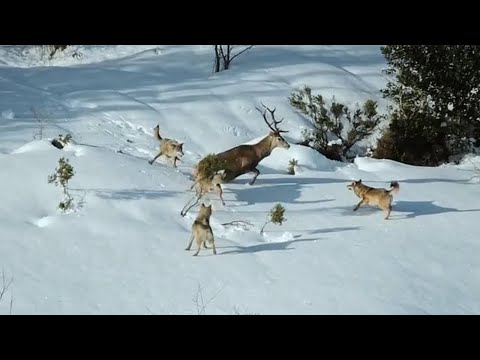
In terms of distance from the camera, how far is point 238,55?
16.0m

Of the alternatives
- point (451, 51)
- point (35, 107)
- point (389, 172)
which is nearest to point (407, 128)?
point (451, 51)

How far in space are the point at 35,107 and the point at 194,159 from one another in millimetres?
3149

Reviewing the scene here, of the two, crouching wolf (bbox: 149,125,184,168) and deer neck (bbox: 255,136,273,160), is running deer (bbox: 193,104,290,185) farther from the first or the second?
crouching wolf (bbox: 149,125,184,168)

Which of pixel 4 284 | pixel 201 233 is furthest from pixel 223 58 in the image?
pixel 4 284

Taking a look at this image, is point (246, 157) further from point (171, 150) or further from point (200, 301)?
point (200, 301)

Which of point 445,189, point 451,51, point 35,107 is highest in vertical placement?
point 451,51

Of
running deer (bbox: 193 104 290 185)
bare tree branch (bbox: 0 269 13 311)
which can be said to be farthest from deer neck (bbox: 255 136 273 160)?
bare tree branch (bbox: 0 269 13 311)

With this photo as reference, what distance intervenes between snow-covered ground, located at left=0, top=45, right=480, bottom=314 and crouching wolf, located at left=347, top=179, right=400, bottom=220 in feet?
0.53

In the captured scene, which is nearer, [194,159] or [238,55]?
[194,159]

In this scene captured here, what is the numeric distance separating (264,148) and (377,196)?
6.77ft

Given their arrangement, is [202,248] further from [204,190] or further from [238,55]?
[238,55]

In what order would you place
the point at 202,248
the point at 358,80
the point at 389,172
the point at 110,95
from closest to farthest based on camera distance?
the point at 202,248 → the point at 389,172 → the point at 110,95 → the point at 358,80

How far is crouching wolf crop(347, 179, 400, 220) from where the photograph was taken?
26.0 feet

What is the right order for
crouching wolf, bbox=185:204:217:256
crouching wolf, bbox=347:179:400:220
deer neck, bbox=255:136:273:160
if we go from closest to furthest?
crouching wolf, bbox=185:204:217:256 < crouching wolf, bbox=347:179:400:220 < deer neck, bbox=255:136:273:160
